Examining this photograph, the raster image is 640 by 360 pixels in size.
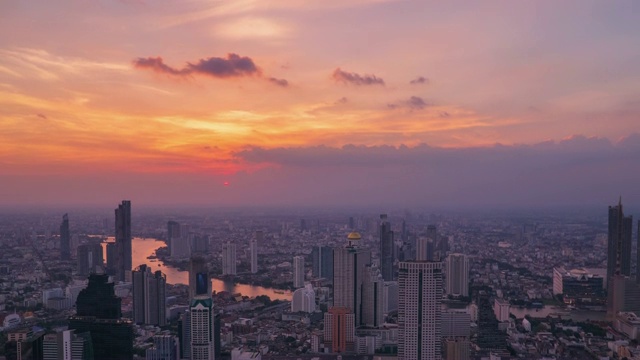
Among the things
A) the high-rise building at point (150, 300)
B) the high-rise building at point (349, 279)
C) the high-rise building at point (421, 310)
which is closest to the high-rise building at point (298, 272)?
the high-rise building at point (349, 279)

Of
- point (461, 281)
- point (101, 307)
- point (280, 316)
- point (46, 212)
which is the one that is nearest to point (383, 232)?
point (461, 281)

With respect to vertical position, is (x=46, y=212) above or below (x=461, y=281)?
above

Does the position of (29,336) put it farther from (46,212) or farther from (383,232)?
(46,212)

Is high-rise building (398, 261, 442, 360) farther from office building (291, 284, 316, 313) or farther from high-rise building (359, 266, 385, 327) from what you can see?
office building (291, 284, 316, 313)

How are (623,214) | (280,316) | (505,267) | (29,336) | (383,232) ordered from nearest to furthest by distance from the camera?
(29,336), (280,316), (623,214), (383,232), (505,267)

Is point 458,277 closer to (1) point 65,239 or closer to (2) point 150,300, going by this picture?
(2) point 150,300

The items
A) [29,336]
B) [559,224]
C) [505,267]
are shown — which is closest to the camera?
[29,336]
